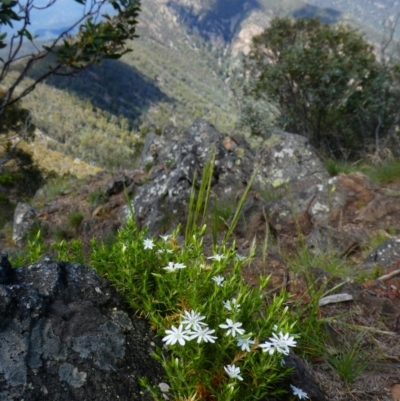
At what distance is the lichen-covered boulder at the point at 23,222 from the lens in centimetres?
952

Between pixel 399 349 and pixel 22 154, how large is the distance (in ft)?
79.3

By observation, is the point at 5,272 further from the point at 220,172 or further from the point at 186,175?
the point at 220,172

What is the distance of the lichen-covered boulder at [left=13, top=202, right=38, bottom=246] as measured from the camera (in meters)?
9.52

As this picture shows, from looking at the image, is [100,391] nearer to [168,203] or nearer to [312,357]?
[312,357]

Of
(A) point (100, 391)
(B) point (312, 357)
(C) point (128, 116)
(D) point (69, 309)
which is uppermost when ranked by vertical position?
(D) point (69, 309)

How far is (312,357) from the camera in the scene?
2320 millimetres

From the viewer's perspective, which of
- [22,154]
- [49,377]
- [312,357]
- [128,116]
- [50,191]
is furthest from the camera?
[128,116]

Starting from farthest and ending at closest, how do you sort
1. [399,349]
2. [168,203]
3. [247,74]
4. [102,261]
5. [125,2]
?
1. [247,74]
2. [168,203]
3. [125,2]
4. [399,349]
5. [102,261]

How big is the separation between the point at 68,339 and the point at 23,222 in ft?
28.7

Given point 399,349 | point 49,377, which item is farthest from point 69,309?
point 399,349

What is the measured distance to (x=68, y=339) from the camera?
152cm

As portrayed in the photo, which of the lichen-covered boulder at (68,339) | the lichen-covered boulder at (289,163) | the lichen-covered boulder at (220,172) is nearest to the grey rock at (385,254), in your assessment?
the lichen-covered boulder at (220,172)

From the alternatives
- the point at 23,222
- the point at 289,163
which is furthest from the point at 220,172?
the point at 23,222

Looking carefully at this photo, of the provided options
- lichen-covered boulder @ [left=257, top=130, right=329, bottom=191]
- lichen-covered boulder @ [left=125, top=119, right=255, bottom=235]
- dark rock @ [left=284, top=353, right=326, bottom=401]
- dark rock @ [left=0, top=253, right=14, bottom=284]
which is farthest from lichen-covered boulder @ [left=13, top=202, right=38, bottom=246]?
dark rock @ [left=284, top=353, right=326, bottom=401]
